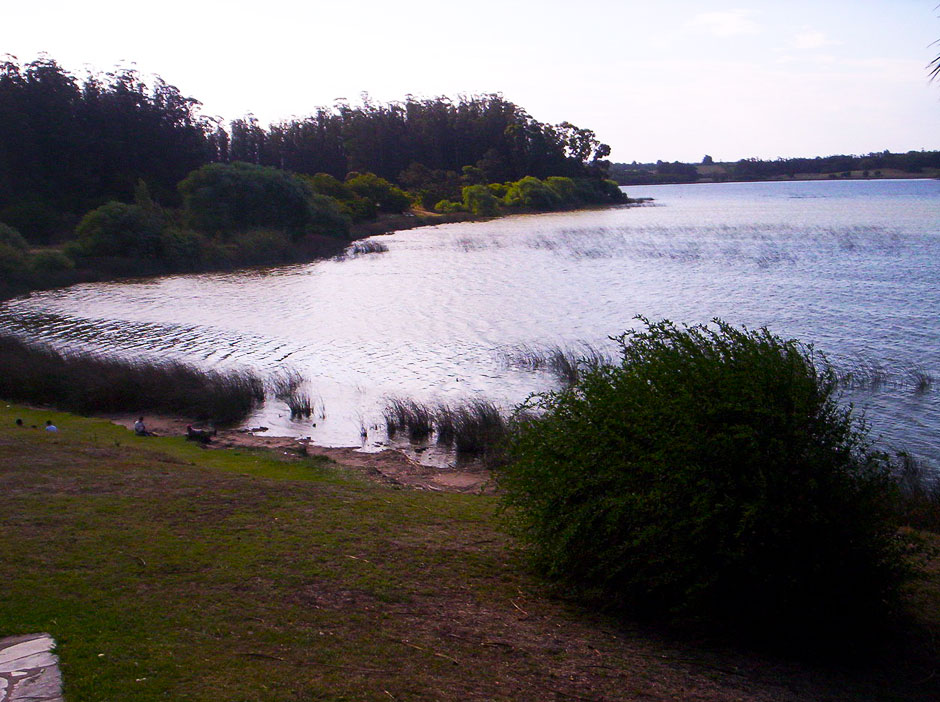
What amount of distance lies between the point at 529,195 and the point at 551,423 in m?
113

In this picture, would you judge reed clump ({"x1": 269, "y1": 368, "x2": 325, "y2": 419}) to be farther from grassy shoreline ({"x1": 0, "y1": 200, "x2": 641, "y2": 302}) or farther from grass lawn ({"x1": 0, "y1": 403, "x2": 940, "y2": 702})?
grassy shoreline ({"x1": 0, "y1": 200, "x2": 641, "y2": 302})

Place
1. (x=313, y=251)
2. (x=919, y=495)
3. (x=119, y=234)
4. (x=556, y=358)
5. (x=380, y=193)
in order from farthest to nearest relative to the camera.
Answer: (x=380, y=193) < (x=313, y=251) < (x=119, y=234) < (x=556, y=358) < (x=919, y=495)

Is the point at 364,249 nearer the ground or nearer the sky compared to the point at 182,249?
nearer the ground

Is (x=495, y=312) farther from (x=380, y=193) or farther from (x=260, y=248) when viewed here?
(x=380, y=193)

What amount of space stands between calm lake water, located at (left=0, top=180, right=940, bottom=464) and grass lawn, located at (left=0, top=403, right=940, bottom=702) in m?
10.1

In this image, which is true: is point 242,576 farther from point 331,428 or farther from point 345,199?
point 345,199

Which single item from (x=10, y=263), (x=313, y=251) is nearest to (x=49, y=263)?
(x=10, y=263)

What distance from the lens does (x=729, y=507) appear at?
21.3ft

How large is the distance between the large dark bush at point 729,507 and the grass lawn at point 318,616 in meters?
0.40

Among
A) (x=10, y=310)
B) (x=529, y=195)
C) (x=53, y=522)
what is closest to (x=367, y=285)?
(x=10, y=310)

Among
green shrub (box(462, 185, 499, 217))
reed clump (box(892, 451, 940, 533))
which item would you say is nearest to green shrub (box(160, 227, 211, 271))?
reed clump (box(892, 451, 940, 533))

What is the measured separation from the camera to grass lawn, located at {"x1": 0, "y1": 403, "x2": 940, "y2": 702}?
212 inches

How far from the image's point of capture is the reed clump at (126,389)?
68.5ft

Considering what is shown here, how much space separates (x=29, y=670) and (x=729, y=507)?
16.7 feet
